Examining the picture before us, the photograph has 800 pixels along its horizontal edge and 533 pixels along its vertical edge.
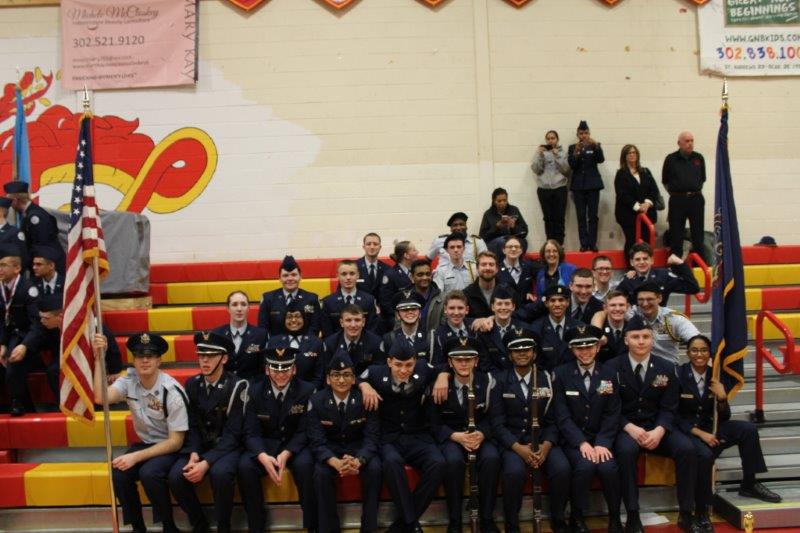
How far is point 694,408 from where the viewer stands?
5598 mm

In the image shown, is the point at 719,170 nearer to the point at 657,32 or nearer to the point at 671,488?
the point at 671,488

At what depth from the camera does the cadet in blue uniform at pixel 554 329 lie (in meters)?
6.04

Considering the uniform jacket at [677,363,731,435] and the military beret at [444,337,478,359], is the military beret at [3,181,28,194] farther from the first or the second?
the uniform jacket at [677,363,731,435]

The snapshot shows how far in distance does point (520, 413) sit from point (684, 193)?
533cm

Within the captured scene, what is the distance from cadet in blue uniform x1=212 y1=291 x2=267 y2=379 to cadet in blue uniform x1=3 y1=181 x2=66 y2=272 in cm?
215

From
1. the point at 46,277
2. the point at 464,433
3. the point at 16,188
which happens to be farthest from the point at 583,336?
the point at 16,188

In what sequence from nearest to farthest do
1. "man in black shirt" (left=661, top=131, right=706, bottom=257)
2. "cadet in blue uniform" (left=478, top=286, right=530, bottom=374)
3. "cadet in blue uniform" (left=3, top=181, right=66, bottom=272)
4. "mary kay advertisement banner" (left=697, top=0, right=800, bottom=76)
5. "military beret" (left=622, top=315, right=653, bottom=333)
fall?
"military beret" (left=622, top=315, right=653, bottom=333) → "cadet in blue uniform" (left=478, top=286, right=530, bottom=374) → "cadet in blue uniform" (left=3, top=181, right=66, bottom=272) → "man in black shirt" (left=661, top=131, right=706, bottom=257) → "mary kay advertisement banner" (left=697, top=0, right=800, bottom=76)

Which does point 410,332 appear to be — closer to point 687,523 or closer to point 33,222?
point 687,523

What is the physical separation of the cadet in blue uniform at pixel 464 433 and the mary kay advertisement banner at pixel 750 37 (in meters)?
7.25

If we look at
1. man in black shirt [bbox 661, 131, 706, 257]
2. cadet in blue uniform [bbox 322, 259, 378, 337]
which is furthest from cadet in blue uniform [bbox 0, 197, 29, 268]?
man in black shirt [bbox 661, 131, 706, 257]

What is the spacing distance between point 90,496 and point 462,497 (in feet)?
9.46

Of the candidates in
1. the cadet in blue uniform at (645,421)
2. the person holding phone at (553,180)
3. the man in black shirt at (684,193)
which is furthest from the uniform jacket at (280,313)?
the man in black shirt at (684,193)

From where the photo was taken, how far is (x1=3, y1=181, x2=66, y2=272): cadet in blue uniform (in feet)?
23.7

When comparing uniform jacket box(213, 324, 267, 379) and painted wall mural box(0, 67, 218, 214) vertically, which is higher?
painted wall mural box(0, 67, 218, 214)
